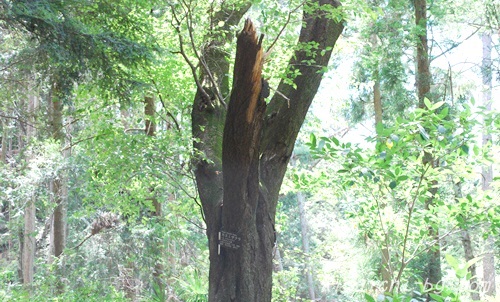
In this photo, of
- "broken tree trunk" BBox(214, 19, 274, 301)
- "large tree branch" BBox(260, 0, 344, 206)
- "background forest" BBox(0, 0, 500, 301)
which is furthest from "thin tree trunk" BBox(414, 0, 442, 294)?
"broken tree trunk" BBox(214, 19, 274, 301)

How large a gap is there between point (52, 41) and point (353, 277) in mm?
10744

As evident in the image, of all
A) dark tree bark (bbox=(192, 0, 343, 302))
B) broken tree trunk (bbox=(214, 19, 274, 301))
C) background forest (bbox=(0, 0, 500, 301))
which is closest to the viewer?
broken tree trunk (bbox=(214, 19, 274, 301))

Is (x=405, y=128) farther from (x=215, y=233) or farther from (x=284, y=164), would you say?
(x=215, y=233)

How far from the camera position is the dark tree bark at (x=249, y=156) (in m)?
3.66

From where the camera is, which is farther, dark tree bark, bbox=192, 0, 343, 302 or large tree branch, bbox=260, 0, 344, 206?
large tree branch, bbox=260, 0, 344, 206

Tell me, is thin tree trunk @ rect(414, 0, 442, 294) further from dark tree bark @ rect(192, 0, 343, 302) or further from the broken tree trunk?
the broken tree trunk

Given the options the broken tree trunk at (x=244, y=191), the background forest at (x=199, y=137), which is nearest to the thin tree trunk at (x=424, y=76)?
the background forest at (x=199, y=137)

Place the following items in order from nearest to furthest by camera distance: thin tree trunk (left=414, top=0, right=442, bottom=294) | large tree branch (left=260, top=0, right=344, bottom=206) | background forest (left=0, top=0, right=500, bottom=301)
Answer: background forest (left=0, top=0, right=500, bottom=301) → large tree branch (left=260, top=0, right=344, bottom=206) → thin tree trunk (left=414, top=0, right=442, bottom=294)

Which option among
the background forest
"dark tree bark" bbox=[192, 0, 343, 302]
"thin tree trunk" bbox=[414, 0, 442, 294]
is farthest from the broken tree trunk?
"thin tree trunk" bbox=[414, 0, 442, 294]

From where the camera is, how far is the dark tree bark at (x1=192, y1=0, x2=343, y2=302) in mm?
3660

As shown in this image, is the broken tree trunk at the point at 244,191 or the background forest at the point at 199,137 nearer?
the broken tree trunk at the point at 244,191

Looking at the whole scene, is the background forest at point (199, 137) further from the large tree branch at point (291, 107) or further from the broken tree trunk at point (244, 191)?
the broken tree trunk at point (244, 191)

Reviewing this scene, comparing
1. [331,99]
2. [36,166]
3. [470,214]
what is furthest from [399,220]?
[36,166]

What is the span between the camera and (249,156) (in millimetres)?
3879
